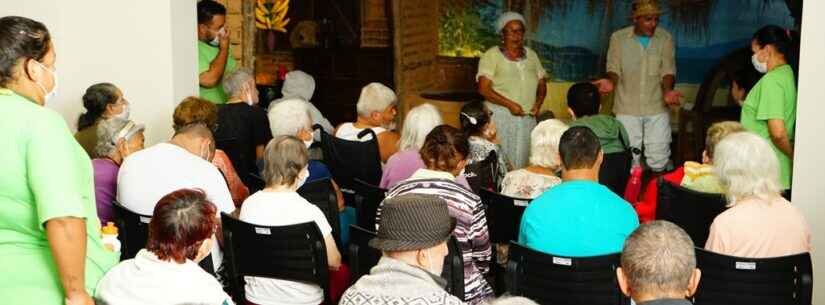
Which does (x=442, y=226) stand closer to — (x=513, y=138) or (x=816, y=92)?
(x=816, y=92)

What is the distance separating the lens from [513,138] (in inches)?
324

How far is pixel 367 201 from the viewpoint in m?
5.30

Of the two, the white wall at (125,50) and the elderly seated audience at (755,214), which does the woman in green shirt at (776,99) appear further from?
the white wall at (125,50)

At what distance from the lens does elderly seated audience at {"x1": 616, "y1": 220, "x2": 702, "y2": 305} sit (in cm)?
291

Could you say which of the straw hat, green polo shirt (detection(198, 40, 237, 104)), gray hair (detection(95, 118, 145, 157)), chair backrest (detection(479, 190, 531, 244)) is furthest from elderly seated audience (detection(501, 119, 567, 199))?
the straw hat

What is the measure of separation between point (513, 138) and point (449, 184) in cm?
391

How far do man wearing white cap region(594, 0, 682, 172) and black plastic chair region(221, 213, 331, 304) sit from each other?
476cm

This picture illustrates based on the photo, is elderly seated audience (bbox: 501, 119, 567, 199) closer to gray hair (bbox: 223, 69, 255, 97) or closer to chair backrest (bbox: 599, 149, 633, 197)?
chair backrest (bbox: 599, 149, 633, 197)

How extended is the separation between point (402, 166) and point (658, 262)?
2.80 meters

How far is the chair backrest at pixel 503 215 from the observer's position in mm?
4902

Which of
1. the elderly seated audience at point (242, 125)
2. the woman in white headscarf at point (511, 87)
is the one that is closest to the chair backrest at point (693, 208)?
the elderly seated audience at point (242, 125)

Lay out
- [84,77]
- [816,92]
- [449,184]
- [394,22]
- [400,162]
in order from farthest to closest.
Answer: [394,22] → [84,77] → [400,162] → [816,92] → [449,184]

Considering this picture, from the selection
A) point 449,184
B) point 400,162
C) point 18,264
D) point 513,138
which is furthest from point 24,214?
point 513,138

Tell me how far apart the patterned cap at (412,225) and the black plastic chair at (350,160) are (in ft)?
10.4
